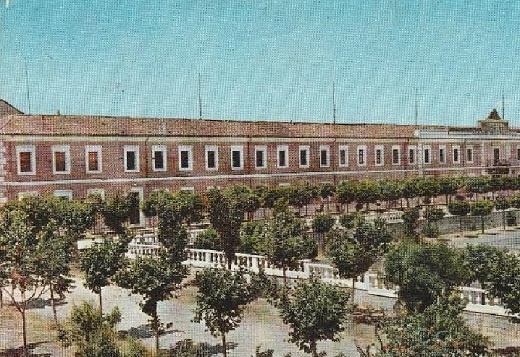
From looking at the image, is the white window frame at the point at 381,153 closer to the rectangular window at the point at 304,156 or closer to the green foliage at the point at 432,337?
the rectangular window at the point at 304,156

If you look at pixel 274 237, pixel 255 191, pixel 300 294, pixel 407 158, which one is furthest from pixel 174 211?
pixel 407 158

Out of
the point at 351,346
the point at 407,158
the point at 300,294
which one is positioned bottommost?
the point at 351,346

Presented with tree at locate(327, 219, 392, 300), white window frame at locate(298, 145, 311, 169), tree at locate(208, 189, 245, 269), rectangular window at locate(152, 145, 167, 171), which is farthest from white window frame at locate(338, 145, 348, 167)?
tree at locate(327, 219, 392, 300)

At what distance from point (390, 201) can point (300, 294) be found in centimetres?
3357

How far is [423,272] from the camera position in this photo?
48.3 ft

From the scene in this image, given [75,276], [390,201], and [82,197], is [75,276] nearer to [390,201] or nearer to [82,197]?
[82,197]

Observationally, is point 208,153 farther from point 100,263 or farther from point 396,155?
point 100,263

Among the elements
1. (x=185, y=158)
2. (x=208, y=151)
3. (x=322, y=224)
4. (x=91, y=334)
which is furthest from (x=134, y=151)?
(x=91, y=334)

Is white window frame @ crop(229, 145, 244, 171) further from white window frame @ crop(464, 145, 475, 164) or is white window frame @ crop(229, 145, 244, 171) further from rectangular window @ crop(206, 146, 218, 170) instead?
white window frame @ crop(464, 145, 475, 164)

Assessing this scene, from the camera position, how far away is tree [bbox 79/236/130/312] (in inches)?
642

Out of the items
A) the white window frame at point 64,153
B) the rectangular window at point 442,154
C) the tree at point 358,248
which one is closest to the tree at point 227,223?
the tree at point 358,248

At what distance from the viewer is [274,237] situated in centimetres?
1936

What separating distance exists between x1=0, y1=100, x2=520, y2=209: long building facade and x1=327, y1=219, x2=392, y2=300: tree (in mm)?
19497

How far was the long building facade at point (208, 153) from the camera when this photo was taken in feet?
107
